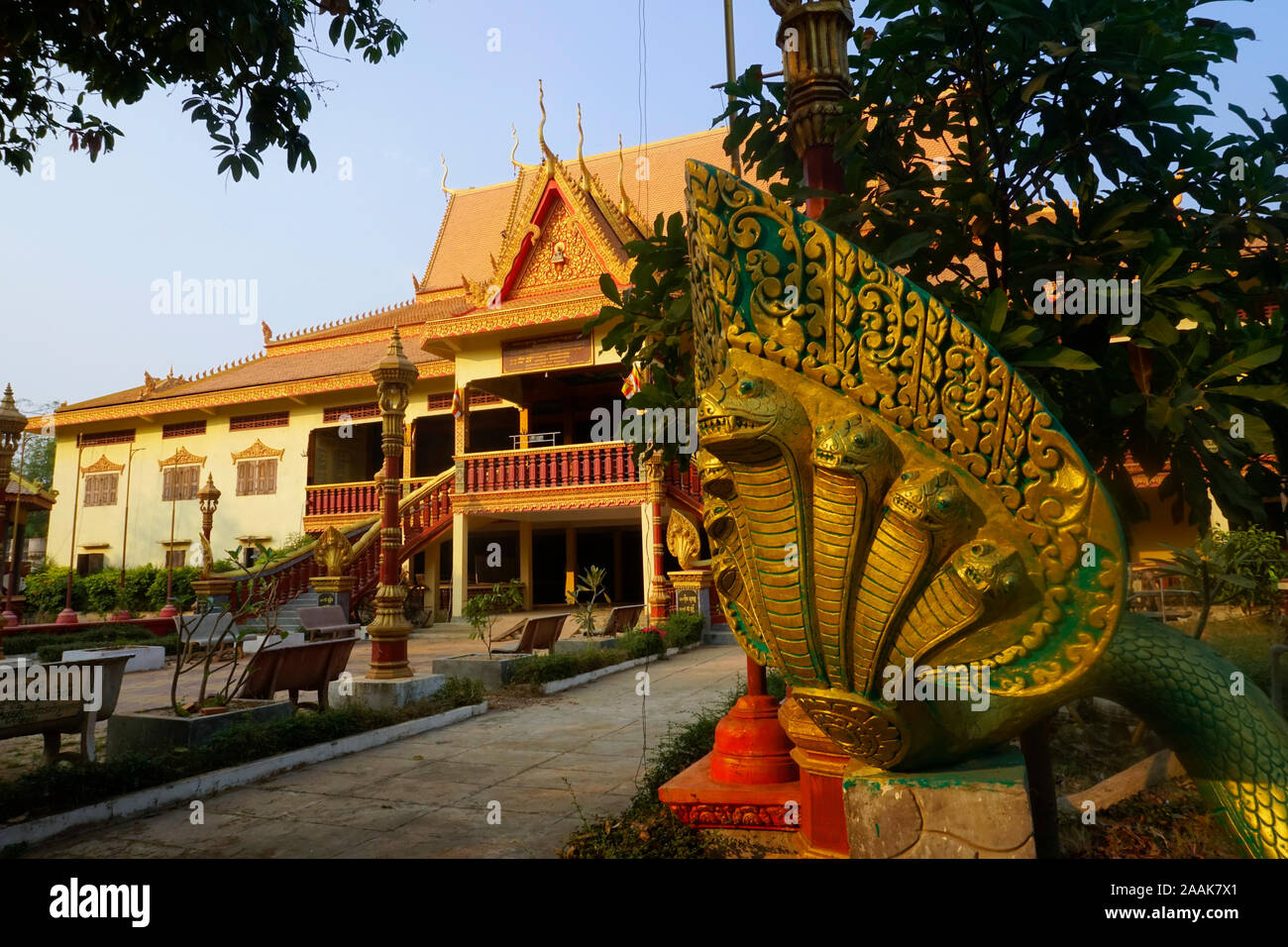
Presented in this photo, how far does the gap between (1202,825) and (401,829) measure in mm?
3108

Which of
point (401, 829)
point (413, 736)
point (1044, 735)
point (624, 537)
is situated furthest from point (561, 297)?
point (1044, 735)

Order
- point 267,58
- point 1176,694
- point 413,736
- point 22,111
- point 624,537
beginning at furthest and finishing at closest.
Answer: point 624,537
point 413,736
point 22,111
point 267,58
point 1176,694

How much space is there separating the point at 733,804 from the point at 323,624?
10800mm

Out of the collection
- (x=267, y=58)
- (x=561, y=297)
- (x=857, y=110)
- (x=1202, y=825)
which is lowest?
(x=1202, y=825)

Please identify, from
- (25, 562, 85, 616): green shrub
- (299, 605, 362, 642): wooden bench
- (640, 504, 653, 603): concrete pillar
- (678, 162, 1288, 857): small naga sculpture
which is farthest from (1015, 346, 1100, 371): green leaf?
(25, 562, 85, 616): green shrub

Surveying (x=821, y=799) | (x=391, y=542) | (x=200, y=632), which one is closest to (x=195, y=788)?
(x=391, y=542)

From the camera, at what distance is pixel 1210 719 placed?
1.60m

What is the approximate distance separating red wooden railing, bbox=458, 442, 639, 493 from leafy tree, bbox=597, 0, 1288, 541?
10678 millimetres

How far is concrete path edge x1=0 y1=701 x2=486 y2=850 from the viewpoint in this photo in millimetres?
3633

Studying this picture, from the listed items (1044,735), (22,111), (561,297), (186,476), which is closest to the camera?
(1044,735)

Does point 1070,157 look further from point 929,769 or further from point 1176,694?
point 929,769

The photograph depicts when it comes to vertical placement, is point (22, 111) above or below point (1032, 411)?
above

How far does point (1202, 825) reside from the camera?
2.33 meters

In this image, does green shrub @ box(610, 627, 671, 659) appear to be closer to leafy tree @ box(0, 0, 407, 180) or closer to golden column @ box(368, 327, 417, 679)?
golden column @ box(368, 327, 417, 679)
